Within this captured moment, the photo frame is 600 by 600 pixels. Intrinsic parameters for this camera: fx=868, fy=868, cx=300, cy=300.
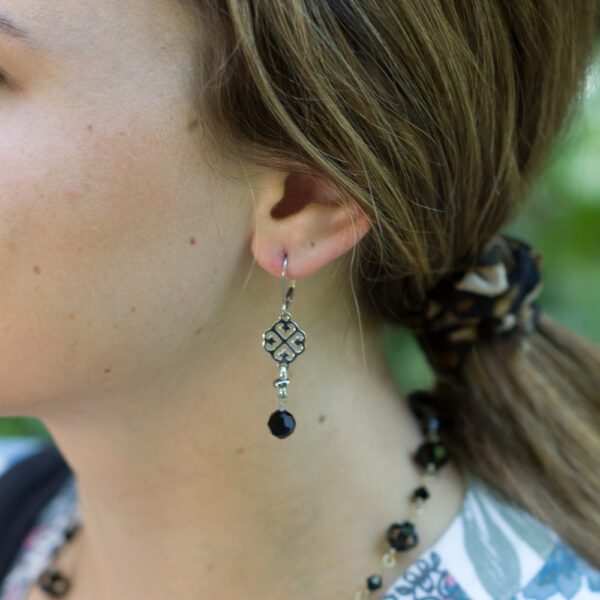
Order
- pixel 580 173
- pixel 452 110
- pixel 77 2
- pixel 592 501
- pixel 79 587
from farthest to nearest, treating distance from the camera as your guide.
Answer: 1. pixel 580 173
2. pixel 79 587
3. pixel 592 501
4. pixel 452 110
5. pixel 77 2

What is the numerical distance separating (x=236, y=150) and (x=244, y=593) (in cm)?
66

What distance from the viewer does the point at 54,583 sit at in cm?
157

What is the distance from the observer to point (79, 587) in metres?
1.54

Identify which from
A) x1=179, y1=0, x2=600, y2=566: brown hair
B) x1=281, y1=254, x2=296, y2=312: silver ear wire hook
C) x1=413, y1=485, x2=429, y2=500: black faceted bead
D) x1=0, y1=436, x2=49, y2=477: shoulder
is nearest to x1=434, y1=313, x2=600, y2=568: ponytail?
x1=179, y1=0, x2=600, y2=566: brown hair

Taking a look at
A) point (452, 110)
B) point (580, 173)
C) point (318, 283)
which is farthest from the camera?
point (580, 173)

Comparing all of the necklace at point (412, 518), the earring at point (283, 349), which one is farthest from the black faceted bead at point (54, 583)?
the earring at point (283, 349)

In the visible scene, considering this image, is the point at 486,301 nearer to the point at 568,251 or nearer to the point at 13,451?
the point at 568,251

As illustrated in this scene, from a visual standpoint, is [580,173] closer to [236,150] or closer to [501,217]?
[501,217]

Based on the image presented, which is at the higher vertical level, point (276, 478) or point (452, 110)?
point (452, 110)

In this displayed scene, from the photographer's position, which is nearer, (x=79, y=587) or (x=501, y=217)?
(x=501, y=217)

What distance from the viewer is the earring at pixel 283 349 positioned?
3.81 feet

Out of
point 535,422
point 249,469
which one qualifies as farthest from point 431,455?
point 249,469

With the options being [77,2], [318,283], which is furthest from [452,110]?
[77,2]

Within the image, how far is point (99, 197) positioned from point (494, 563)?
787 mm
